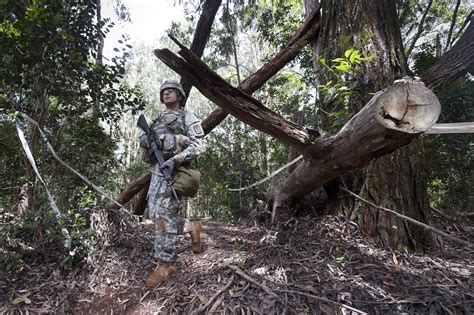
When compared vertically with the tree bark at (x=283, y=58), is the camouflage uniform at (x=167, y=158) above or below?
below

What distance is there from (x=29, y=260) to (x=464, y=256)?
13.0ft

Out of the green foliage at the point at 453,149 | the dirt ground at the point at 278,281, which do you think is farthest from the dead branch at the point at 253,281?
the green foliage at the point at 453,149

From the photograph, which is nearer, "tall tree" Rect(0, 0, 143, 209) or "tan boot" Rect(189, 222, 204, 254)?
"tall tree" Rect(0, 0, 143, 209)

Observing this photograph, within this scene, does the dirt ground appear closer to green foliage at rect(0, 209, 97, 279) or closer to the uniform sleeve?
green foliage at rect(0, 209, 97, 279)

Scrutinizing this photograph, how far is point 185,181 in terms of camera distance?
2.62 m

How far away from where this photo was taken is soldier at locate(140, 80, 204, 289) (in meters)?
2.56

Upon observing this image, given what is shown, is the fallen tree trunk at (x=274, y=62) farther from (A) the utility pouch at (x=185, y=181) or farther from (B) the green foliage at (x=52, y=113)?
(A) the utility pouch at (x=185, y=181)

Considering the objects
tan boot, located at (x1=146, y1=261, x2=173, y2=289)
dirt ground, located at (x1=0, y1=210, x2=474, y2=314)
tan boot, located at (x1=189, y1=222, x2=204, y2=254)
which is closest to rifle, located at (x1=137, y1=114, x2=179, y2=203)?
tan boot, located at (x1=189, y1=222, x2=204, y2=254)

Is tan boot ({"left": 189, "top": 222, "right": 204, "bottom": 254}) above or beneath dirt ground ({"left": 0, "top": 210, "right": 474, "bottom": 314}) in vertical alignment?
above

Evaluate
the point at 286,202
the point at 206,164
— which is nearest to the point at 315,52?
the point at 286,202

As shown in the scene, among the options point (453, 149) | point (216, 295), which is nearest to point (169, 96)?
point (216, 295)

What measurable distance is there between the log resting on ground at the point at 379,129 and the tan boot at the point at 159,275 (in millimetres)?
1600

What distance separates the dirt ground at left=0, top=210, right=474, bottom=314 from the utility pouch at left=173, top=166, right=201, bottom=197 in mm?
714

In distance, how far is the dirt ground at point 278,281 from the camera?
180 cm
